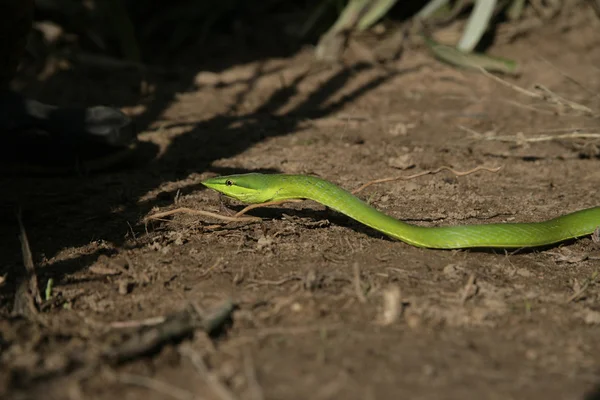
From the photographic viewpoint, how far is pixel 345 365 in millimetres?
2756

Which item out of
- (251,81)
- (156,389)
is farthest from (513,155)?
(156,389)

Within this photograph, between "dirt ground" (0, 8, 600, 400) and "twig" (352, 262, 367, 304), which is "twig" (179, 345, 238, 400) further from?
"twig" (352, 262, 367, 304)

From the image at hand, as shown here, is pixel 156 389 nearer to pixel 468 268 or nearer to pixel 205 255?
pixel 205 255

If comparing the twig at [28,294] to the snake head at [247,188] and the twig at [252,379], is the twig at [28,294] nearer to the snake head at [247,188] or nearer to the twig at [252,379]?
the twig at [252,379]

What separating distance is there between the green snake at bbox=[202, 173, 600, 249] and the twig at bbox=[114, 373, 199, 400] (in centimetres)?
159

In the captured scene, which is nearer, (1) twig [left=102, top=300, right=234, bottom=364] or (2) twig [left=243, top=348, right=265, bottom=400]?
(2) twig [left=243, top=348, right=265, bottom=400]

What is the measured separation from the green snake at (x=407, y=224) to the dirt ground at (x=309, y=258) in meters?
0.10

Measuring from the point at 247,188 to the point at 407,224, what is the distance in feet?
3.02

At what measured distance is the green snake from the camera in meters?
3.84

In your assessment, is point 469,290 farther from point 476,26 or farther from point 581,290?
point 476,26

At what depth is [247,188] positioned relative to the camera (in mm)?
4207

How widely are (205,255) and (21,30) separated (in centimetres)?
217

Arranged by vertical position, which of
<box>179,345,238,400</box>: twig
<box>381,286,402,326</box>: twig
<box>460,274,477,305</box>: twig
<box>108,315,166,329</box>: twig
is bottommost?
<box>460,274,477,305</box>: twig

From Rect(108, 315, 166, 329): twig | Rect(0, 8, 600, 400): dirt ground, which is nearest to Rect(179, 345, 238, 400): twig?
Rect(0, 8, 600, 400): dirt ground
